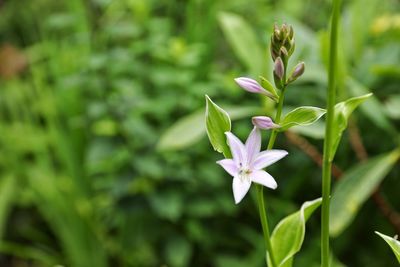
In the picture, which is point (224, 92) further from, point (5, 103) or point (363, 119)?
point (5, 103)

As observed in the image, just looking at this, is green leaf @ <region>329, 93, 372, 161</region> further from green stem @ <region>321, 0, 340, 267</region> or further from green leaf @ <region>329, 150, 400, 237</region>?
green leaf @ <region>329, 150, 400, 237</region>

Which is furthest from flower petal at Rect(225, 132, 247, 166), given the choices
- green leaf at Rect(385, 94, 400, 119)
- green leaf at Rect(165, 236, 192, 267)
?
green leaf at Rect(165, 236, 192, 267)

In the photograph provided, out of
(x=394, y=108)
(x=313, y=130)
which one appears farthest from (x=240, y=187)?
(x=394, y=108)

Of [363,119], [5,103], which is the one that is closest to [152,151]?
[363,119]

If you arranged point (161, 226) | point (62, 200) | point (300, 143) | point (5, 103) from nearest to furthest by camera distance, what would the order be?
point (300, 143), point (161, 226), point (62, 200), point (5, 103)

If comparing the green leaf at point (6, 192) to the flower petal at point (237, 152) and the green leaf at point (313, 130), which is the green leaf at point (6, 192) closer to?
the green leaf at point (313, 130)

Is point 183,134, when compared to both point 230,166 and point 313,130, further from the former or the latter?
point 230,166
